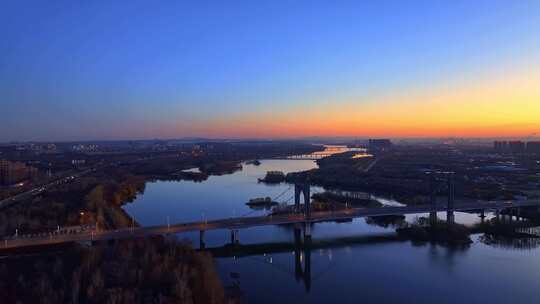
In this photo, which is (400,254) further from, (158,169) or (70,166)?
(70,166)

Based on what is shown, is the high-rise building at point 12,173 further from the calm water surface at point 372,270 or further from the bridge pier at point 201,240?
the bridge pier at point 201,240

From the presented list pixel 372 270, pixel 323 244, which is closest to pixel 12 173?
pixel 323 244

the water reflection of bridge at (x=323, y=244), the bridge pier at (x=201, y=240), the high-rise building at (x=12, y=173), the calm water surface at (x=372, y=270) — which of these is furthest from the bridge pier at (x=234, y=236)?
the high-rise building at (x=12, y=173)

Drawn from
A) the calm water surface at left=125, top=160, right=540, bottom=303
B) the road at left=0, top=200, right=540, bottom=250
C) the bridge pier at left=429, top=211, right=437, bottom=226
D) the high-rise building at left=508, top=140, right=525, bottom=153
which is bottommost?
the calm water surface at left=125, top=160, right=540, bottom=303

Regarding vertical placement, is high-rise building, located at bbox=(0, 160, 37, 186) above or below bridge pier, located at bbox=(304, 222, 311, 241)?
above

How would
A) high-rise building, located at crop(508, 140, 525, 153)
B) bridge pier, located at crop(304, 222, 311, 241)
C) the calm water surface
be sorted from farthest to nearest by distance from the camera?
1. high-rise building, located at crop(508, 140, 525, 153)
2. bridge pier, located at crop(304, 222, 311, 241)
3. the calm water surface

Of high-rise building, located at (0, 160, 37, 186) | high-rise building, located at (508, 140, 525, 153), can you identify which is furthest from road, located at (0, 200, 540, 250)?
high-rise building, located at (508, 140, 525, 153)

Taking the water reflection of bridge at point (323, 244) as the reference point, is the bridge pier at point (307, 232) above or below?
above

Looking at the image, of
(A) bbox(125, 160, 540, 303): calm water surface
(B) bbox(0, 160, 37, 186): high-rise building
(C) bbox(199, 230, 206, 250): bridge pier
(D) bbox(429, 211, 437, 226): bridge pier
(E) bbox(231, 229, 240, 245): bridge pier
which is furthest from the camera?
(B) bbox(0, 160, 37, 186): high-rise building

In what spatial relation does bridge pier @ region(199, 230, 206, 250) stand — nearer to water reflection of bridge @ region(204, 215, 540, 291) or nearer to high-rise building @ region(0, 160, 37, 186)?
water reflection of bridge @ region(204, 215, 540, 291)

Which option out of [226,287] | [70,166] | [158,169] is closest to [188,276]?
[226,287]
